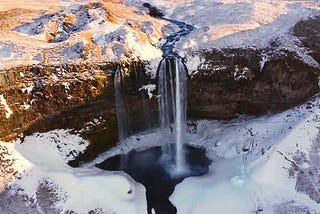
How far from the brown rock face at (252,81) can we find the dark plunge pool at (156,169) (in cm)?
306

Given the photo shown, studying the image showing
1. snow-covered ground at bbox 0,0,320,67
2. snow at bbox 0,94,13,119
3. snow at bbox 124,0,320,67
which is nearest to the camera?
snow at bbox 0,94,13,119

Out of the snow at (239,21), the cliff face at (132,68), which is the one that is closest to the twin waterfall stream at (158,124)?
the cliff face at (132,68)

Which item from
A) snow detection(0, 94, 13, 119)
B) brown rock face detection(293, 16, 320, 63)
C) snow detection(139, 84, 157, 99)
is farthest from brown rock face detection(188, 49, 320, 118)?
snow detection(0, 94, 13, 119)

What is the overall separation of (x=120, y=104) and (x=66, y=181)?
4.87 m

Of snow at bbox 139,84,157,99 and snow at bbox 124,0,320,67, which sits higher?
snow at bbox 124,0,320,67

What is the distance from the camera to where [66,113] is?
73.0 feet

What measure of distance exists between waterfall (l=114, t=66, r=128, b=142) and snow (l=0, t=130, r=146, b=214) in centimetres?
261

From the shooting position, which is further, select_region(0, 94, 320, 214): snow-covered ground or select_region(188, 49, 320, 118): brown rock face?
select_region(188, 49, 320, 118): brown rock face

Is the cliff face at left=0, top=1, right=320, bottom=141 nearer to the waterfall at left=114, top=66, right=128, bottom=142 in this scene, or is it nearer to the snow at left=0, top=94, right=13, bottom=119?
the snow at left=0, top=94, right=13, bottom=119

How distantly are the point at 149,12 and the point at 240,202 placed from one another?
1524cm

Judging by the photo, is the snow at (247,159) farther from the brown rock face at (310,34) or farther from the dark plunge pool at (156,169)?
the brown rock face at (310,34)

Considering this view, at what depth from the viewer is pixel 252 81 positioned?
930 inches

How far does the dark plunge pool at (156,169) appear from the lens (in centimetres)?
2100

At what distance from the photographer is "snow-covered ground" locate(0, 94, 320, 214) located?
64.9 feet
